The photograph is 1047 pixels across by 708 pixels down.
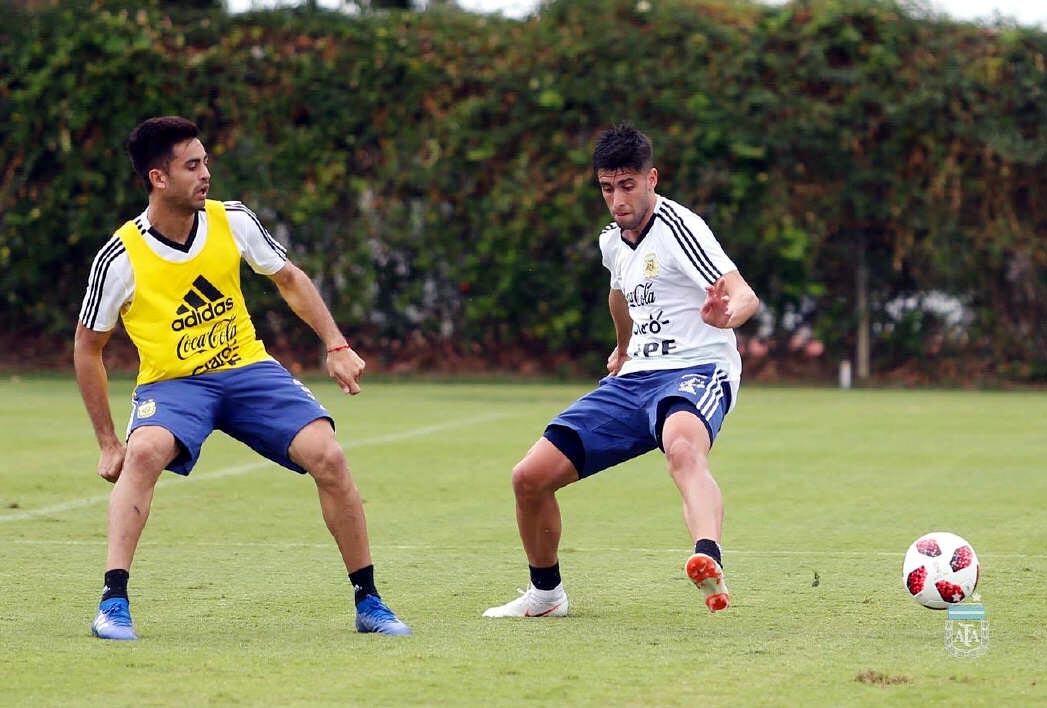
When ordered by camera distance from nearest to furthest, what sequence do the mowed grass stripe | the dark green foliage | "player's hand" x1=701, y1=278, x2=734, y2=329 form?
"player's hand" x1=701, y1=278, x2=734, y2=329 < the mowed grass stripe < the dark green foliage

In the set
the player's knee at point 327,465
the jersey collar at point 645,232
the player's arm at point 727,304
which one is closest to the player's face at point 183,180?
the player's knee at point 327,465

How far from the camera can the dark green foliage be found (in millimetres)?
22375

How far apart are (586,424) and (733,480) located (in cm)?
526

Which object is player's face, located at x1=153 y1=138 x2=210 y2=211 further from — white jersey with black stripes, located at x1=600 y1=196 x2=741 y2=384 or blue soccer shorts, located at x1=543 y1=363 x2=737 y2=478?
white jersey with black stripes, located at x1=600 y1=196 x2=741 y2=384

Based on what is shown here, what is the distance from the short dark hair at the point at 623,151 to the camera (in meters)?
7.45

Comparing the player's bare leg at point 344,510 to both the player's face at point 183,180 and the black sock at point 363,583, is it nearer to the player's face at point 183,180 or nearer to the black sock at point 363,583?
the black sock at point 363,583

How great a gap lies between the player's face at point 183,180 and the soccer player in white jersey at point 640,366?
1594 millimetres

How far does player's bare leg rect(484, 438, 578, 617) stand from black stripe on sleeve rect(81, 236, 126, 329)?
179 cm

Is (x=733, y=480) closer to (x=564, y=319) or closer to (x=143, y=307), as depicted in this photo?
(x=143, y=307)

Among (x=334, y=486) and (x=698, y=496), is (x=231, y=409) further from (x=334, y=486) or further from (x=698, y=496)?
(x=698, y=496)

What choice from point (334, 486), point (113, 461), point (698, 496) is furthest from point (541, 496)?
point (113, 461)

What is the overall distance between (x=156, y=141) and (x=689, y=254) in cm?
215

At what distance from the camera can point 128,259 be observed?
714cm

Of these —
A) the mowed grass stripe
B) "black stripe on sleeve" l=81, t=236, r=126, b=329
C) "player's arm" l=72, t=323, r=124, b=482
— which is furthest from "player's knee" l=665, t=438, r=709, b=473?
the mowed grass stripe
